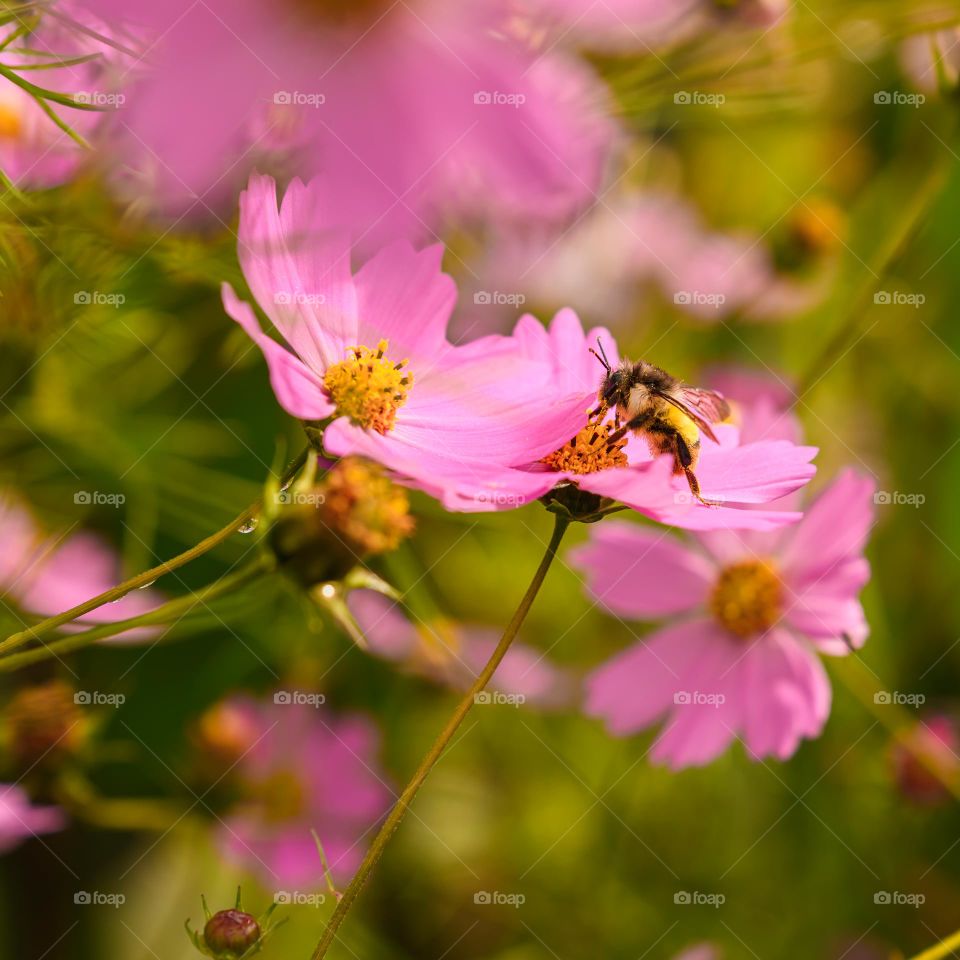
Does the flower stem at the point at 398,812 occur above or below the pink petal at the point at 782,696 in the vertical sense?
above

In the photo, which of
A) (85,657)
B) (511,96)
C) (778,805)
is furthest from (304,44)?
(778,805)

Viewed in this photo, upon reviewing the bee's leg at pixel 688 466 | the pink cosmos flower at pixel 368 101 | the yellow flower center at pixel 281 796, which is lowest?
the yellow flower center at pixel 281 796

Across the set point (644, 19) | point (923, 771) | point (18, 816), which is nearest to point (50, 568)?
point (18, 816)

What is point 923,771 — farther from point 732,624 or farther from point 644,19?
point 644,19

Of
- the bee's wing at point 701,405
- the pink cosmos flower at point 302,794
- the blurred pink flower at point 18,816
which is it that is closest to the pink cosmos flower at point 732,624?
the bee's wing at point 701,405

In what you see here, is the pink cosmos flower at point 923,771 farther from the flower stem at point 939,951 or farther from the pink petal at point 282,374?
the pink petal at point 282,374

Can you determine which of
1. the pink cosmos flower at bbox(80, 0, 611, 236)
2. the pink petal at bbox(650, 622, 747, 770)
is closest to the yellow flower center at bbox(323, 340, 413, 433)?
the pink cosmos flower at bbox(80, 0, 611, 236)

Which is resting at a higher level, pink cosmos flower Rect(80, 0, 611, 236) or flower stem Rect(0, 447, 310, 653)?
pink cosmos flower Rect(80, 0, 611, 236)

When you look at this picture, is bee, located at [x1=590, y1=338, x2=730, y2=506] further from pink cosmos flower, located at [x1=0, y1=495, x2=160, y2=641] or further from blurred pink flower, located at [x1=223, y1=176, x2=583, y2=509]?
pink cosmos flower, located at [x1=0, y1=495, x2=160, y2=641]
